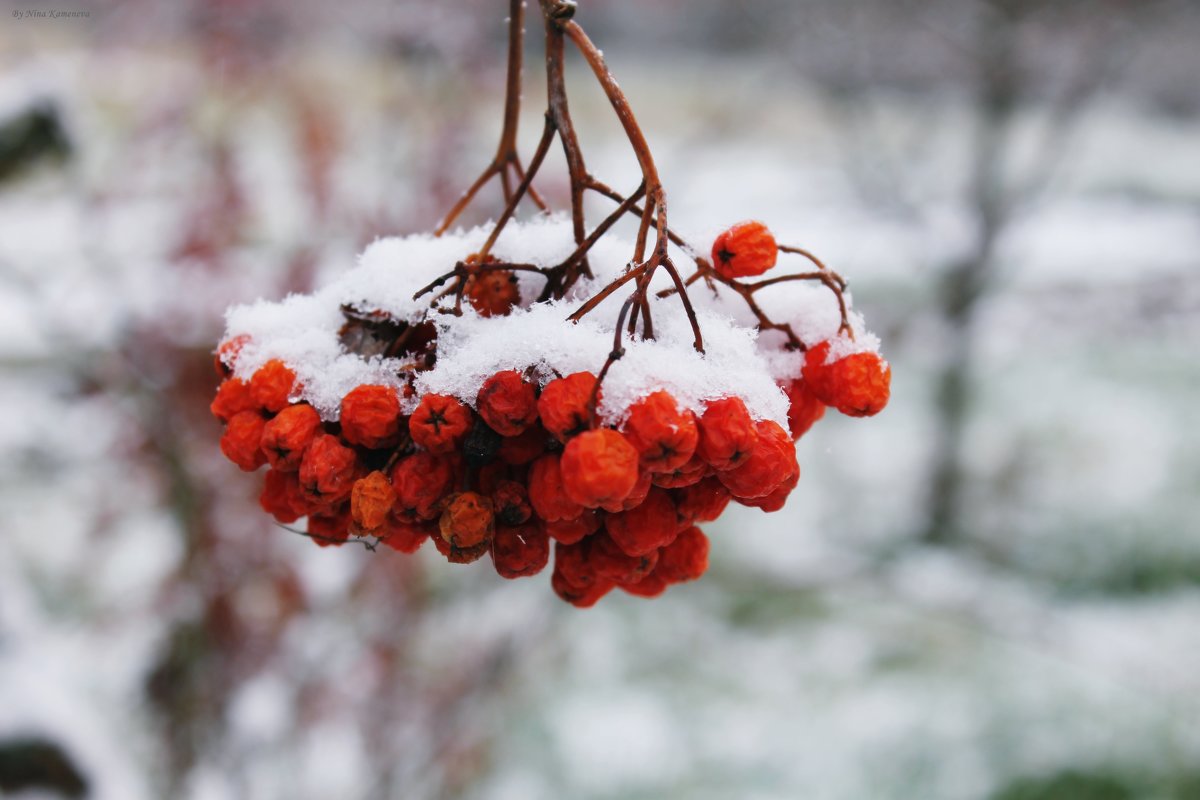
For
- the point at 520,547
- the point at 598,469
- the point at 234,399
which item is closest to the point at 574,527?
the point at 520,547

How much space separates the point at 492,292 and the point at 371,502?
27 cm

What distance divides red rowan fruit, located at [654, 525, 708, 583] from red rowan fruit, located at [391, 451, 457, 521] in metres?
0.29

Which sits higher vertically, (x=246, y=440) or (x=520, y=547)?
(x=246, y=440)

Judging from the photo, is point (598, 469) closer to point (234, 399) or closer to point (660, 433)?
point (660, 433)

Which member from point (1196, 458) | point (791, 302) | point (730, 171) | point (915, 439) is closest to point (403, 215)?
point (791, 302)

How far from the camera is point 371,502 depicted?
872mm

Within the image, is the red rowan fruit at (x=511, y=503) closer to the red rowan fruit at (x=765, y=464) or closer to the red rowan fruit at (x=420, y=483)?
the red rowan fruit at (x=420, y=483)

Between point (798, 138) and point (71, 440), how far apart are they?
11.0 metres

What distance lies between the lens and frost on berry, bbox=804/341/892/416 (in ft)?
3.17

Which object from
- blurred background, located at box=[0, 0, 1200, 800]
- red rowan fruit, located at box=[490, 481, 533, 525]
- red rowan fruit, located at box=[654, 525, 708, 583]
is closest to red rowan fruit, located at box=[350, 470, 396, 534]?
red rowan fruit, located at box=[490, 481, 533, 525]

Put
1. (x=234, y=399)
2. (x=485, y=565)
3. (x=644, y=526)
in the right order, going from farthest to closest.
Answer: (x=485, y=565) < (x=234, y=399) < (x=644, y=526)

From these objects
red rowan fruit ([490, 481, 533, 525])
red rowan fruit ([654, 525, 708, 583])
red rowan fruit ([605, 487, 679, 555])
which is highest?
red rowan fruit ([490, 481, 533, 525])

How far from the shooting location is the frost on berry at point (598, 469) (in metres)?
0.77

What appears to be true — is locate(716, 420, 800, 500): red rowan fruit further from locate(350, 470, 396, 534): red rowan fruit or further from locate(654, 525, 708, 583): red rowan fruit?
locate(350, 470, 396, 534): red rowan fruit
